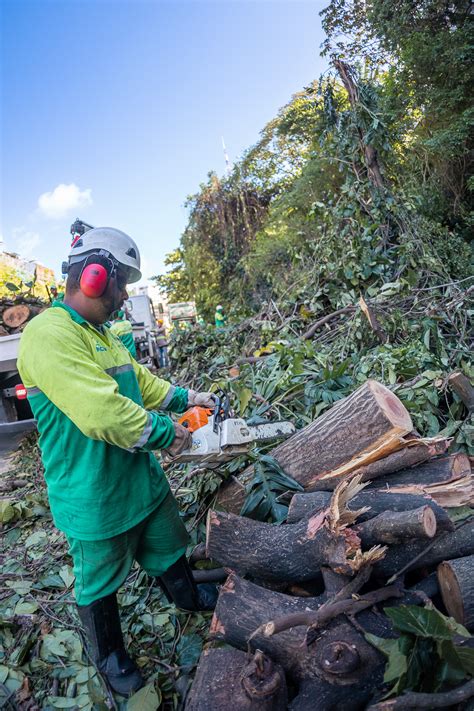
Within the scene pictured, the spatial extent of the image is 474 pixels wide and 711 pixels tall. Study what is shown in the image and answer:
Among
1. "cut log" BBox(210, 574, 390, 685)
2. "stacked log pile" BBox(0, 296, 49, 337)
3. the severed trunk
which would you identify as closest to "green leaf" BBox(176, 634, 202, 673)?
"cut log" BBox(210, 574, 390, 685)

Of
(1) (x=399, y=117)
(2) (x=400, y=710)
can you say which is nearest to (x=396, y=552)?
(2) (x=400, y=710)

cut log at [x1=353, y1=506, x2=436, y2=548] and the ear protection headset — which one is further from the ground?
the ear protection headset

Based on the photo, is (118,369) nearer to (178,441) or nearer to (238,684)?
(178,441)

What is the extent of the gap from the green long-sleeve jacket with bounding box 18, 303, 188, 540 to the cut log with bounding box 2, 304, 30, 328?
13.2 ft

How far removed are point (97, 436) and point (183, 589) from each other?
991 millimetres

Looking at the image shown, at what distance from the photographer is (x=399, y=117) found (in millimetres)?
8992

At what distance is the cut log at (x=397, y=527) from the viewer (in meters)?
1.49

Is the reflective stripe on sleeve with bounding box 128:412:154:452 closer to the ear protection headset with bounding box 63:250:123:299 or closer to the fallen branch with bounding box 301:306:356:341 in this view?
the ear protection headset with bounding box 63:250:123:299

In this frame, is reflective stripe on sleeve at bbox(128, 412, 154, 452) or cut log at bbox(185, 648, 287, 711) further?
reflective stripe on sleeve at bbox(128, 412, 154, 452)

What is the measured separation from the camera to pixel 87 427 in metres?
1.61

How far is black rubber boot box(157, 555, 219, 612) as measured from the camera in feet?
6.95

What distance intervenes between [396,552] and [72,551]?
127 centimetres

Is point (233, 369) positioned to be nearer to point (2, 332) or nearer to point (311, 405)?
point (311, 405)

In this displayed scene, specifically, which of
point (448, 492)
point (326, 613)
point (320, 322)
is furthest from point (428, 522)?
point (320, 322)
